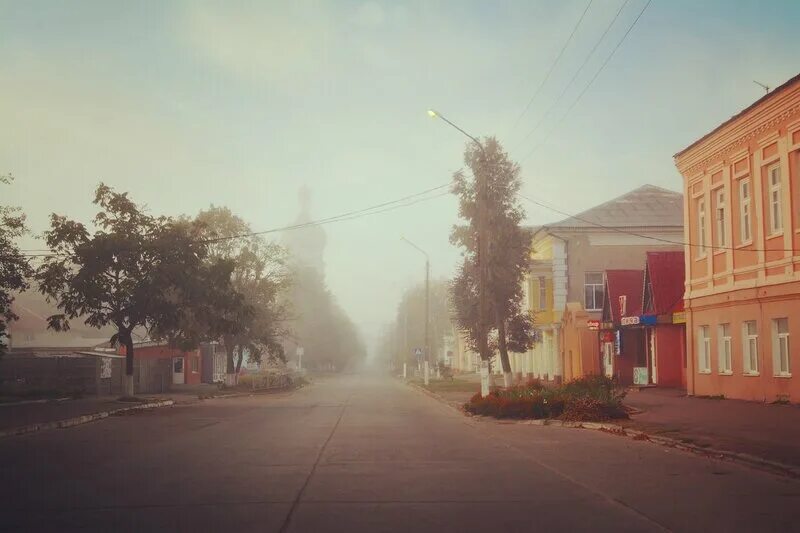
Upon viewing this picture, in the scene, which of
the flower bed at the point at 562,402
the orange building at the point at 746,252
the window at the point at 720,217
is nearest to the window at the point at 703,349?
the orange building at the point at 746,252

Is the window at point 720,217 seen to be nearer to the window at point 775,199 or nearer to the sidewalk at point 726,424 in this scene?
the window at point 775,199

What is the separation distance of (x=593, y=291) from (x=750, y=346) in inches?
1114

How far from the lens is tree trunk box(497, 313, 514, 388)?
141 feet

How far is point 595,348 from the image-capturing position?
A: 49.2m

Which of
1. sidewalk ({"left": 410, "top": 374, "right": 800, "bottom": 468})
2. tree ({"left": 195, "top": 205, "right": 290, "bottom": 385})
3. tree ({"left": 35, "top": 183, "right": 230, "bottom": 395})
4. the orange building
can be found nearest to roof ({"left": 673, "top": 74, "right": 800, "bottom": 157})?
the orange building

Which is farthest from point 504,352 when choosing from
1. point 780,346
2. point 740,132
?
point 740,132

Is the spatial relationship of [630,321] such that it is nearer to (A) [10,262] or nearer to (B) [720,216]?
(B) [720,216]

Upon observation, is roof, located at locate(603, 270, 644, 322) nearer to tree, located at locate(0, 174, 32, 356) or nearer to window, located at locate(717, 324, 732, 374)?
window, located at locate(717, 324, 732, 374)

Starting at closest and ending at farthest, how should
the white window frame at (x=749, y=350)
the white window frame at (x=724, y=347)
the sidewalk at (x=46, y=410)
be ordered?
the sidewalk at (x=46, y=410), the white window frame at (x=749, y=350), the white window frame at (x=724, y=347)

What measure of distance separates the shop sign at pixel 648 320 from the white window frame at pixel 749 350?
914 cm

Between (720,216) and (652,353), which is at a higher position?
(720,216)

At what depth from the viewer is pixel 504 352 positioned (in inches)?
1713

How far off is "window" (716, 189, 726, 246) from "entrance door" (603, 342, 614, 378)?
1545 cm

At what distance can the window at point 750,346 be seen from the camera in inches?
1095
